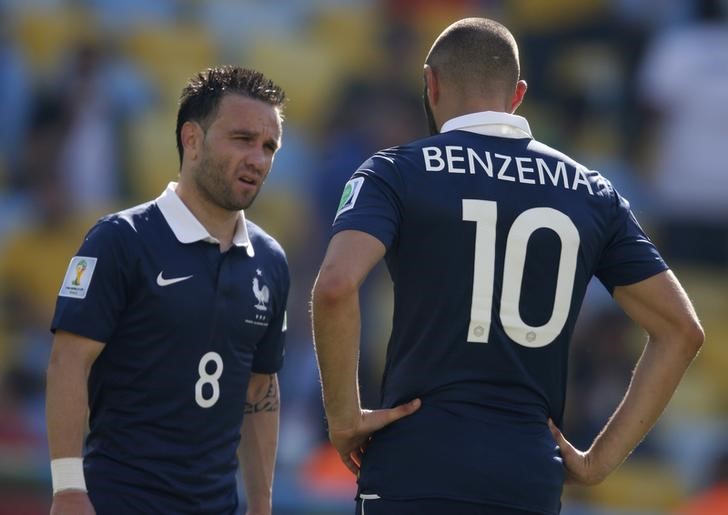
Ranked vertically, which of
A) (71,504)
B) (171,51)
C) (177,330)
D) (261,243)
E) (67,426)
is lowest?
(71,504)

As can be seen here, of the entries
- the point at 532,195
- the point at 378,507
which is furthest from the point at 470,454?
the point at 532,195

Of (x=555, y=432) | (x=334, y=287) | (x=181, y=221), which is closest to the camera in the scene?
(x=334, y=287)

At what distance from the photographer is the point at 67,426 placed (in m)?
3.62

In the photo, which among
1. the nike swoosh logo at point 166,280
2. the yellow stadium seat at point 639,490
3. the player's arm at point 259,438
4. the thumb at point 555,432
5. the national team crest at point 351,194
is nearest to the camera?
the national team crest at point 351,194

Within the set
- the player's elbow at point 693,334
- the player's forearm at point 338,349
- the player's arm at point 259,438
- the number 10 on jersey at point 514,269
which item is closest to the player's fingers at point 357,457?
the player's forearm at point 338,349

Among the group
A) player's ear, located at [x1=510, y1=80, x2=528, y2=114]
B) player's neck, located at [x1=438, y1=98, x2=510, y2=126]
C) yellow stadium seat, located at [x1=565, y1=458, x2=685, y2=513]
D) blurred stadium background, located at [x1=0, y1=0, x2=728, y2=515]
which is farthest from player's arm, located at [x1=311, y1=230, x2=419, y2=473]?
yellow stadium seat, located at [x1=565, y1=458, x2=685, y2=513]

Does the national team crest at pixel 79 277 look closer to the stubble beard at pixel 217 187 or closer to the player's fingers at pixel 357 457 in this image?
the stubble beard at pixel 217 187

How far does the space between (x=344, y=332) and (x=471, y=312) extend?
1.10 ft

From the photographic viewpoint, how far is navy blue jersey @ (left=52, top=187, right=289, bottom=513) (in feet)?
12.3

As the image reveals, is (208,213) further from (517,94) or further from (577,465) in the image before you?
(577,465)

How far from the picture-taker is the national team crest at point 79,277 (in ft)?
12.2

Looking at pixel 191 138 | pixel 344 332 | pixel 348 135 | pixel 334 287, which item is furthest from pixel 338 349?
pixel 348 135

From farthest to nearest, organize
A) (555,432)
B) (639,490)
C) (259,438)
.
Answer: (639,490)
(259,438)
(555,432)

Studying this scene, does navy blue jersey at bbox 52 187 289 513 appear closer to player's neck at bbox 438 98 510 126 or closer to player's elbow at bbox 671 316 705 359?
player's neck at bbox 438 98 510 126
